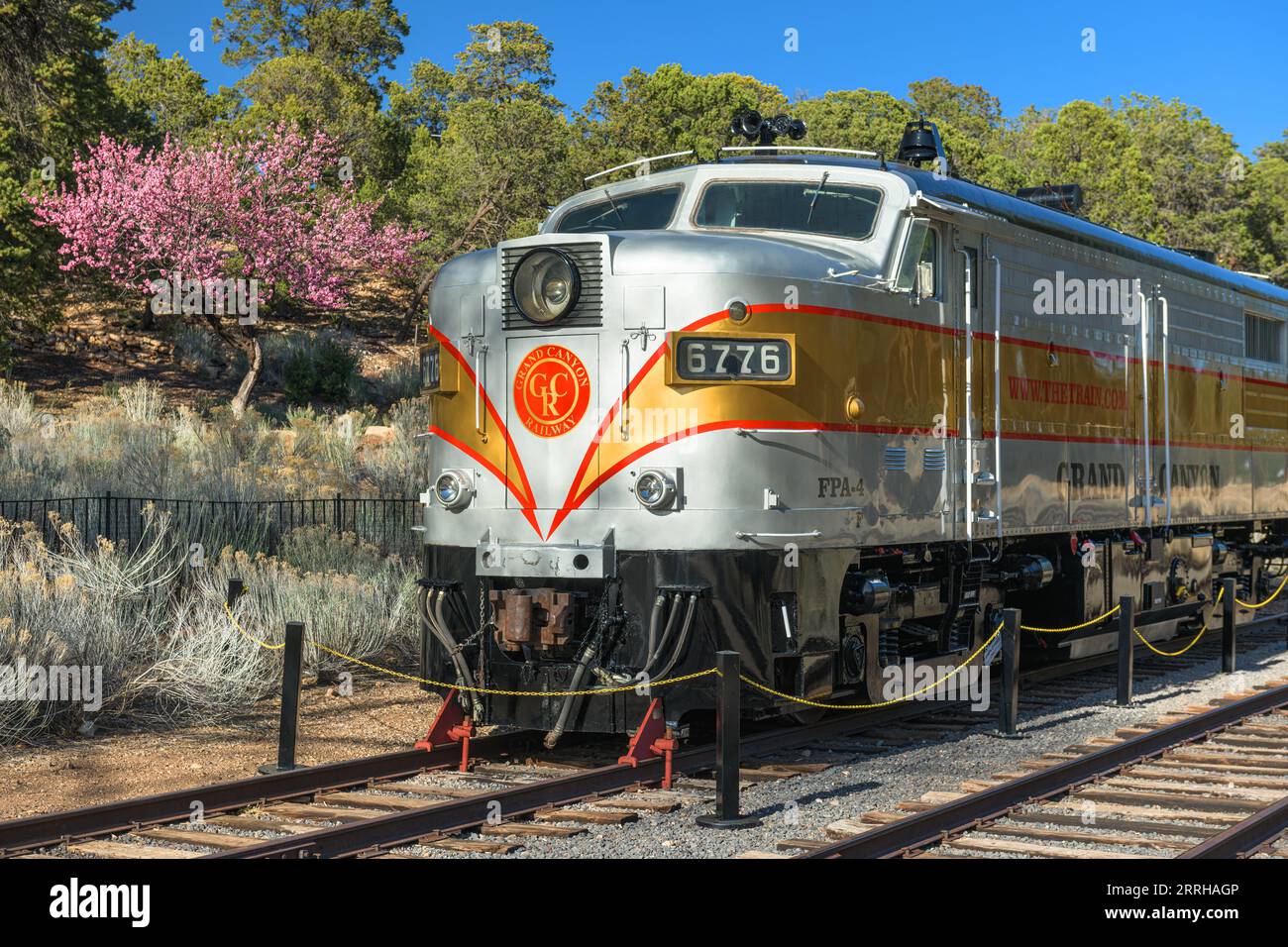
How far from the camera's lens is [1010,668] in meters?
10.5

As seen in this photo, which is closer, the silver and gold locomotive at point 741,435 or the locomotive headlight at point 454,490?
the silver and gold locomotive at point 741,435

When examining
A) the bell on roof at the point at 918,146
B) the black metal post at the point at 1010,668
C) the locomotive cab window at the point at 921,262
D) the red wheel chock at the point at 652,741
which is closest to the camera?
the red wheel chock at the point at 652,741

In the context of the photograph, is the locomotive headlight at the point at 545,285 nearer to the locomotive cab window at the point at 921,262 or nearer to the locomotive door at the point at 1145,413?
the locomotive cab window at the point at 921,262

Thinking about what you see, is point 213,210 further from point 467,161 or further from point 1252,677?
point 1252,677

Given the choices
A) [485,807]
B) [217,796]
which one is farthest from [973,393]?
[217,796]

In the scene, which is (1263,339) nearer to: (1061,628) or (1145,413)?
(1145,413)

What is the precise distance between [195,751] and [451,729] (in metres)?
2.01

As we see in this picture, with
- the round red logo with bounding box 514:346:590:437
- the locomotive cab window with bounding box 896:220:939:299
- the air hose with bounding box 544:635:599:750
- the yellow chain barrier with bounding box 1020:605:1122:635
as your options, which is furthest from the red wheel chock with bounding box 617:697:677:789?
the yellow chain barrier with bounding box 1020:605:1122:635

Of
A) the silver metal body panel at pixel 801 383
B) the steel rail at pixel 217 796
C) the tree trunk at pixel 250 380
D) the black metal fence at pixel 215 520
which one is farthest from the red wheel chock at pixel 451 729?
the tree trunk at pixel 250 380

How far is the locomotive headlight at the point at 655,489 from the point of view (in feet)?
28.0

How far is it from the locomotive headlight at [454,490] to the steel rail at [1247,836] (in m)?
4.84

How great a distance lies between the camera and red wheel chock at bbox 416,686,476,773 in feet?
30.1

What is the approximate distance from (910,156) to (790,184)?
1945 mm

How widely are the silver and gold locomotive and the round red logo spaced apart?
2 cm
